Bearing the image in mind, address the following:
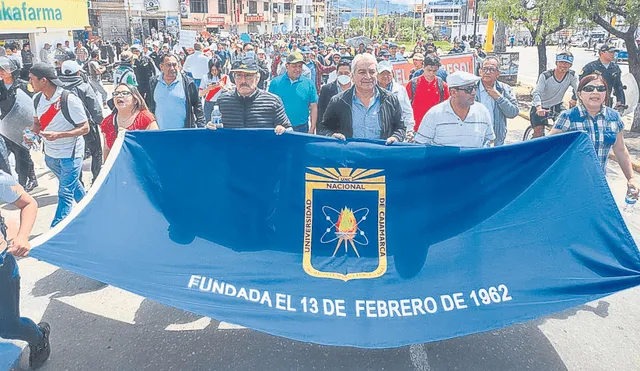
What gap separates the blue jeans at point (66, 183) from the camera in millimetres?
5453

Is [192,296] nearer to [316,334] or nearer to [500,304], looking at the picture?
[316,334]

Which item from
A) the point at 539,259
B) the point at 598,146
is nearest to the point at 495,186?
the point at 539,259

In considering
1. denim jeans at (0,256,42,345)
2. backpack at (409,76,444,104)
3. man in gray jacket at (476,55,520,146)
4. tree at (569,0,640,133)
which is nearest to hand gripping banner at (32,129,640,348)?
denim jeans at (0,256,42,345)

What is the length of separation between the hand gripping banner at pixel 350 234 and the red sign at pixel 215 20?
62.3 metres

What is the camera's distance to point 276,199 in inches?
158

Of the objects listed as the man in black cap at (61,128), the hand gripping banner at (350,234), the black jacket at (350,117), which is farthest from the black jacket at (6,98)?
the black jacket at (350,117)

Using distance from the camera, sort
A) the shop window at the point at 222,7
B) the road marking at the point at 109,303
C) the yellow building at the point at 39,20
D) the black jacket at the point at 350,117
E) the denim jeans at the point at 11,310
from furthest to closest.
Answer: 1. the shop window at the point at 222,7
2. the yellow building at the point at 39,20
3. the black jacket at the point at 350,117
4. the road marking at the point at 109,303
5. the denim jeans at the point at 11,310

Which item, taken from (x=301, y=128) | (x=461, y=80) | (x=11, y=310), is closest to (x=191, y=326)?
(x=11, y=310)

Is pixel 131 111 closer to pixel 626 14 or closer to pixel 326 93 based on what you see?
pixel 326 93

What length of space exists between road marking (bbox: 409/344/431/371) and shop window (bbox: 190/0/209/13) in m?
63.1

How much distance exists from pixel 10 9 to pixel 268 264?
71.1ft

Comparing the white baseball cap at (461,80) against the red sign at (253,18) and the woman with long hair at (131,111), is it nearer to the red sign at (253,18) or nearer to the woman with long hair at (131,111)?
the woman with long hair at (131,111)

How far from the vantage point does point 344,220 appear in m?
3.93

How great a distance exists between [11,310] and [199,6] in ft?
209
